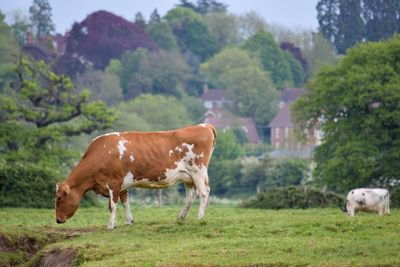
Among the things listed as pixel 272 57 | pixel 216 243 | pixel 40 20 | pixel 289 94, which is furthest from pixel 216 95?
pixel 216 243

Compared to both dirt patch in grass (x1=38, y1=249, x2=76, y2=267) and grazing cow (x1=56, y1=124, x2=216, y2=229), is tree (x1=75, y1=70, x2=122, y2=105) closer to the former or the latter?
grazing cow (x1=56, y1=124, x2=216, y2=229)

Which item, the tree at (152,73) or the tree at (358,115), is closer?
the tree at (358,115)

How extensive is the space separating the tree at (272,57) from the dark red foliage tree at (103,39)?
16.5 meters

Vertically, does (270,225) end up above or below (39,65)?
below

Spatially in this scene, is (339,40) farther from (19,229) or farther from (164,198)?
(19,229)

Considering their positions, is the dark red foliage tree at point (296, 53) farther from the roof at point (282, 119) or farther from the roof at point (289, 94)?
the roof at point (282, 119)

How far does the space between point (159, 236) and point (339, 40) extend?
446 ft

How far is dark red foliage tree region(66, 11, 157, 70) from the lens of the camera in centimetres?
15950

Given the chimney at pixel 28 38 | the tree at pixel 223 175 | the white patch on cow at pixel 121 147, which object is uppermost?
the chimney at pixel 28 38

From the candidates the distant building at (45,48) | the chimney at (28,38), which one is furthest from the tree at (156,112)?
the chimney at (28,38)

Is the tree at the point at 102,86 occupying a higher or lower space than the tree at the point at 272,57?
lower

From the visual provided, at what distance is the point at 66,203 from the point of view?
1056 inches

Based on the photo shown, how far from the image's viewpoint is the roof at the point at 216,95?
162525 millimetres

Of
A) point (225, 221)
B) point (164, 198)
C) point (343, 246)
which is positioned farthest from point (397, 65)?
point (343, 246)
